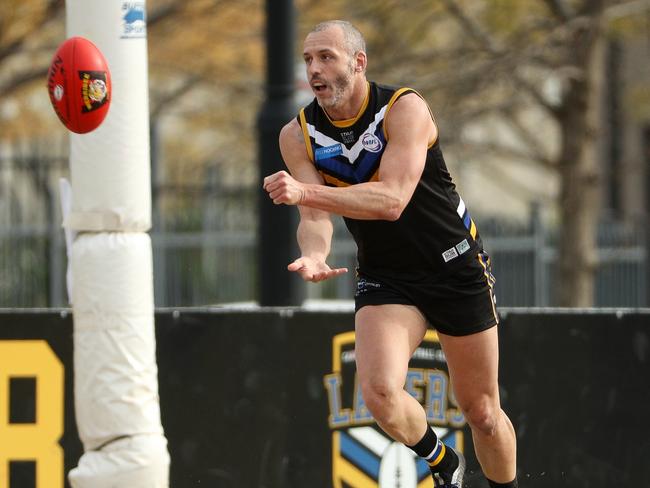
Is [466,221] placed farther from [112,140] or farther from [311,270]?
[112,140]

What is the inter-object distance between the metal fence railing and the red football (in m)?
8.40

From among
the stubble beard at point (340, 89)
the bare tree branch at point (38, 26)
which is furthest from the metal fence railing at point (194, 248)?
the stubble beard at point (340, 89)

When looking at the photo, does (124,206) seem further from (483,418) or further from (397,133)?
(483,418)

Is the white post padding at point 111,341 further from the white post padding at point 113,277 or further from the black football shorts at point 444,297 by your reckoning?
the black football shorts at point 444,297

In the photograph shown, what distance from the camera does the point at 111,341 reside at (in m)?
5.90

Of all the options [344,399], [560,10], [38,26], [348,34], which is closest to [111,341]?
[348,34]

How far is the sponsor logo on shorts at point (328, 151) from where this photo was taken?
624 centimetres

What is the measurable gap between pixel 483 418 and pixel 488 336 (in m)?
0.41

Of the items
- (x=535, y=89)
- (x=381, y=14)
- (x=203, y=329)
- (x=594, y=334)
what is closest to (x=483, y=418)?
(x=594, y=334)

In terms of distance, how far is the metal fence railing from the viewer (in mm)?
14828

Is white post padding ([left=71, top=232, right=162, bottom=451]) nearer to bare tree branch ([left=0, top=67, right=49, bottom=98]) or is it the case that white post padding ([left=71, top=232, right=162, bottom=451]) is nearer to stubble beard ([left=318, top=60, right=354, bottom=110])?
stubble beard ([left=318, top=60, right=354, bottom=110])

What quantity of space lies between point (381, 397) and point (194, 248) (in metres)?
9.60

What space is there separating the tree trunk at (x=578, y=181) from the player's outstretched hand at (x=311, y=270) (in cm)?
922

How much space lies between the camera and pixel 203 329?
745cm
